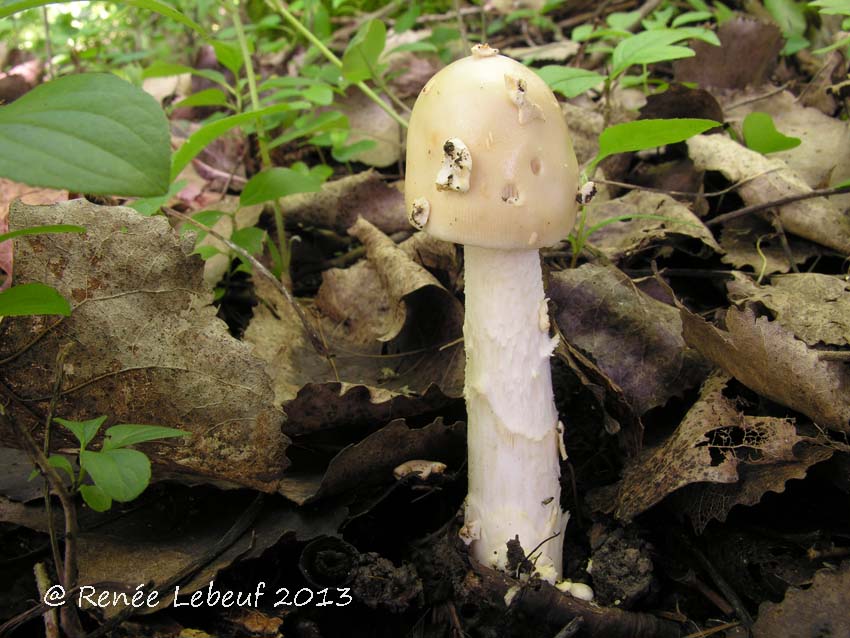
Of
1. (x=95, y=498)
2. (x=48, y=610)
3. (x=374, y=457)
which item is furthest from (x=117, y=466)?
(x=374, y=457)

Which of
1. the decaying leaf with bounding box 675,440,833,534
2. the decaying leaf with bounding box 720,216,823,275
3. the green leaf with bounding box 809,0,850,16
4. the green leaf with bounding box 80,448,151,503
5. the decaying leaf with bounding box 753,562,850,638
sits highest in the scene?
the green leaf with bounding box 809,0,850,16

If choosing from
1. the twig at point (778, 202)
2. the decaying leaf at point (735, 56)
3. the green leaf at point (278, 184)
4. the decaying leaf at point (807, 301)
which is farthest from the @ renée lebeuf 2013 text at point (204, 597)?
the decaying leaf at point (735, 56)

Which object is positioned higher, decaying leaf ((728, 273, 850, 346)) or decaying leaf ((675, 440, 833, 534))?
decaying leaf ((728, 273, 850, 346))

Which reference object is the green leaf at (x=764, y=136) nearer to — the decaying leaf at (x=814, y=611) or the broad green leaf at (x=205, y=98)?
the decaying leaf at (x=814, y=611)

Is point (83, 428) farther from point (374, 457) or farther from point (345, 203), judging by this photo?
point (345, 203)

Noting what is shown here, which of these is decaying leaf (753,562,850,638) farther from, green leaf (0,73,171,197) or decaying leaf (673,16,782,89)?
decaying leaf (673,16,782,89)

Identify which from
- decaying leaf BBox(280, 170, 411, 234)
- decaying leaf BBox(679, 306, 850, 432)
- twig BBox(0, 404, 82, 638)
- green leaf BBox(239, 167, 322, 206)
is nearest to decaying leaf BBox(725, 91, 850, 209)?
decaying leaf BBox(679, 306, 850, 432)
